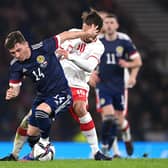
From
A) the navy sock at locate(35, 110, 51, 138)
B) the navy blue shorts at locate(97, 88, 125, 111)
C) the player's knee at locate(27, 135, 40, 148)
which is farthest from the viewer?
the navy blue shorts at locate(97, 88, 125, 111)

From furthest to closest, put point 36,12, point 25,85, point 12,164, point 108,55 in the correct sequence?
point 36,12 → point 25,85 → point 108,55 → point 12,164

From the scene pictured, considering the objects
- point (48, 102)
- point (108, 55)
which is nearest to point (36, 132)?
point (48, 102)

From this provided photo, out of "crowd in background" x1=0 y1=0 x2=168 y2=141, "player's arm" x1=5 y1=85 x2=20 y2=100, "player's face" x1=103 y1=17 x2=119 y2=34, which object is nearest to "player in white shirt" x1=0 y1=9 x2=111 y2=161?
"player's arm" x1=5 y1=85 x2=20 y2=100

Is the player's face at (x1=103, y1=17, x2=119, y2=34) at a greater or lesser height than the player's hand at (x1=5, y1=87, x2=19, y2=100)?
greater

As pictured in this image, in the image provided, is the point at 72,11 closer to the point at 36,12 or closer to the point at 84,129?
the point at 36,12

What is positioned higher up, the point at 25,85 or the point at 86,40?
the point at 86,40

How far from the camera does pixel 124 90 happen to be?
41.5 ft

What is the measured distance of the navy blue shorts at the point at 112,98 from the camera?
12367 millimetres

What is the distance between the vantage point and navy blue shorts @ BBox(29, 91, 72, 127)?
9.34 m

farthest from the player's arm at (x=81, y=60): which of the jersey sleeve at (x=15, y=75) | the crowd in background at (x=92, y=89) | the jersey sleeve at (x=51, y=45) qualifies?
the crowd in background at (x=92, y=89)

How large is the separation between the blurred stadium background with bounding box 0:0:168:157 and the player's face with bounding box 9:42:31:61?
7.03 m

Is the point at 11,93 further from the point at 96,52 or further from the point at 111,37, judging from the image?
the point at 111,37

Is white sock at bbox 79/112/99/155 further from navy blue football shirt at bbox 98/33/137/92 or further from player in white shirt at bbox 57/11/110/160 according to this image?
navy blue football shirt at bbox 98/33/137/92

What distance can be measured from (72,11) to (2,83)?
4.02 metres
